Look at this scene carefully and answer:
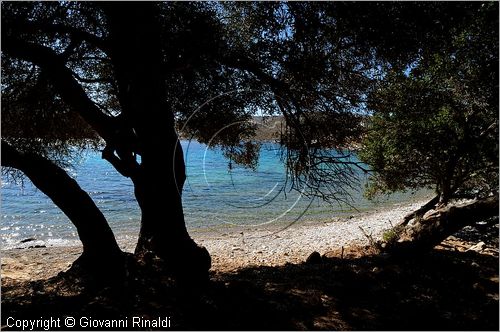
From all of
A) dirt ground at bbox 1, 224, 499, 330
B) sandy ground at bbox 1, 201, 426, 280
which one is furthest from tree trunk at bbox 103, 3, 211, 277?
Result: sandy ground at bbox 1, 201, 426, 280

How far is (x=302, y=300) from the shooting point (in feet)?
17.2

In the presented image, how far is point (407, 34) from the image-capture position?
5.18 m

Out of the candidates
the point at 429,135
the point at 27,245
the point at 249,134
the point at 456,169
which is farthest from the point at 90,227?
the point at 27,245

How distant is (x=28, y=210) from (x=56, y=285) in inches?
837

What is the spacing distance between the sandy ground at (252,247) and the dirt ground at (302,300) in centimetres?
482

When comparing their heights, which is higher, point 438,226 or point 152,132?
point 152,132

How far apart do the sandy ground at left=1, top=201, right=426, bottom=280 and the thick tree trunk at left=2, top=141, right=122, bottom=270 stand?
15.8ft

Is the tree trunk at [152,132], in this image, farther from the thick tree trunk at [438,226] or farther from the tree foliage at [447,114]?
the thick tree trunk at [438,226]

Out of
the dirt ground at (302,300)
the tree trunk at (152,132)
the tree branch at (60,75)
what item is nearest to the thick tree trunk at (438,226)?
the dirt ground at (302,300)

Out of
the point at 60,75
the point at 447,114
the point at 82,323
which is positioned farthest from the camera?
the point at 447,114

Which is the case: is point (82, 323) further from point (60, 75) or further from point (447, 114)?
point (447, 114)

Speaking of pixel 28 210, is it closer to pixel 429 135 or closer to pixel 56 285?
pixel 56 285

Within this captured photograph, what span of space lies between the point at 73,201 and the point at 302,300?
165 inches

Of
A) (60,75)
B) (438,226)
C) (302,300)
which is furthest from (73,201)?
(438,226)
